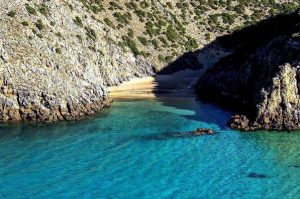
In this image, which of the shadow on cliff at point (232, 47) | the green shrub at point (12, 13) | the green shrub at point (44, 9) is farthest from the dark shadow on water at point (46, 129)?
the green shrub at point (44, 9)

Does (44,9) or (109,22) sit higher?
(44,9)

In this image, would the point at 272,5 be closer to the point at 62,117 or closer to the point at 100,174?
the point at 62,117

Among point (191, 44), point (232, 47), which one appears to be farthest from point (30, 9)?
point (232, 47)

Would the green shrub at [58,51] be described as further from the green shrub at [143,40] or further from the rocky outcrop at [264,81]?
the green shrub at [143,40]

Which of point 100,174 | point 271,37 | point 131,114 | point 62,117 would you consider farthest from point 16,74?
point 271,37

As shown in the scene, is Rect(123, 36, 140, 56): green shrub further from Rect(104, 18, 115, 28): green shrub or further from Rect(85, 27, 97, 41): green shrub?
Rect(85, 27, 97, 41): green shrub

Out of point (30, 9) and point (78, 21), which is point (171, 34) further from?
point (30, 9)
